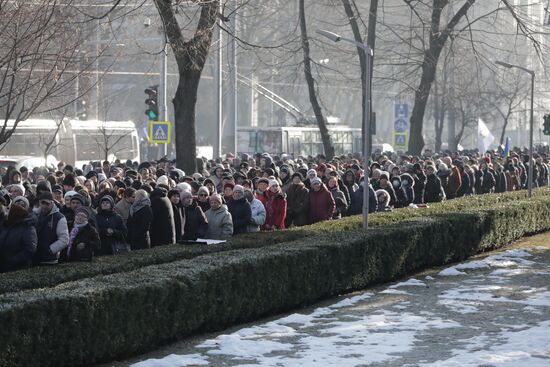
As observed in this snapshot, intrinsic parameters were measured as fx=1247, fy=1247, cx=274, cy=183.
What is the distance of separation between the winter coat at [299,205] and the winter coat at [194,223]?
4.29 metres

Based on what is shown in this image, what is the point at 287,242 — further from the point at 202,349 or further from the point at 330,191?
the point at 330,191

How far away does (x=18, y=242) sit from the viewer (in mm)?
13734

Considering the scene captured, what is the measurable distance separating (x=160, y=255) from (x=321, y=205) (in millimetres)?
6935

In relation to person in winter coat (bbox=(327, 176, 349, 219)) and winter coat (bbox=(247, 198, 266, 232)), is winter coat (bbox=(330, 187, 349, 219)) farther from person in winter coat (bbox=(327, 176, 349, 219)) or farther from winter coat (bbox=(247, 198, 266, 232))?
winter coat (bbox=(247, 198, 266, 232))

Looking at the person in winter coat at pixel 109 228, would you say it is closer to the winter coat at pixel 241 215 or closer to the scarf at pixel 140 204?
the scarf at pixel 140 204

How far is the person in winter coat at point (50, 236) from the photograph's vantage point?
46.7 feet

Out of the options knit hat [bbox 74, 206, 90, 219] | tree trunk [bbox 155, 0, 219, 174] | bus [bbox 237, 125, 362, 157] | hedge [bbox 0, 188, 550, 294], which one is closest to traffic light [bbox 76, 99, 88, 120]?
bus [bbox 237, 125, 362, 157]

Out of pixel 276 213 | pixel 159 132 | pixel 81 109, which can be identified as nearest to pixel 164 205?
pixel 276 213

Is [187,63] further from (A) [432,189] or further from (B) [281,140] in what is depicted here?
(B) [281,140]

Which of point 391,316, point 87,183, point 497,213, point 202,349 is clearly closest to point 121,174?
point 87,183

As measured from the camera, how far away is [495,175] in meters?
35.5

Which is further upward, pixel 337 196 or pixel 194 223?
pixel 337 196

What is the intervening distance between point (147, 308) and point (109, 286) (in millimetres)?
624

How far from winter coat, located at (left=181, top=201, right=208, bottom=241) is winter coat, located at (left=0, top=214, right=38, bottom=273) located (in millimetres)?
4166
